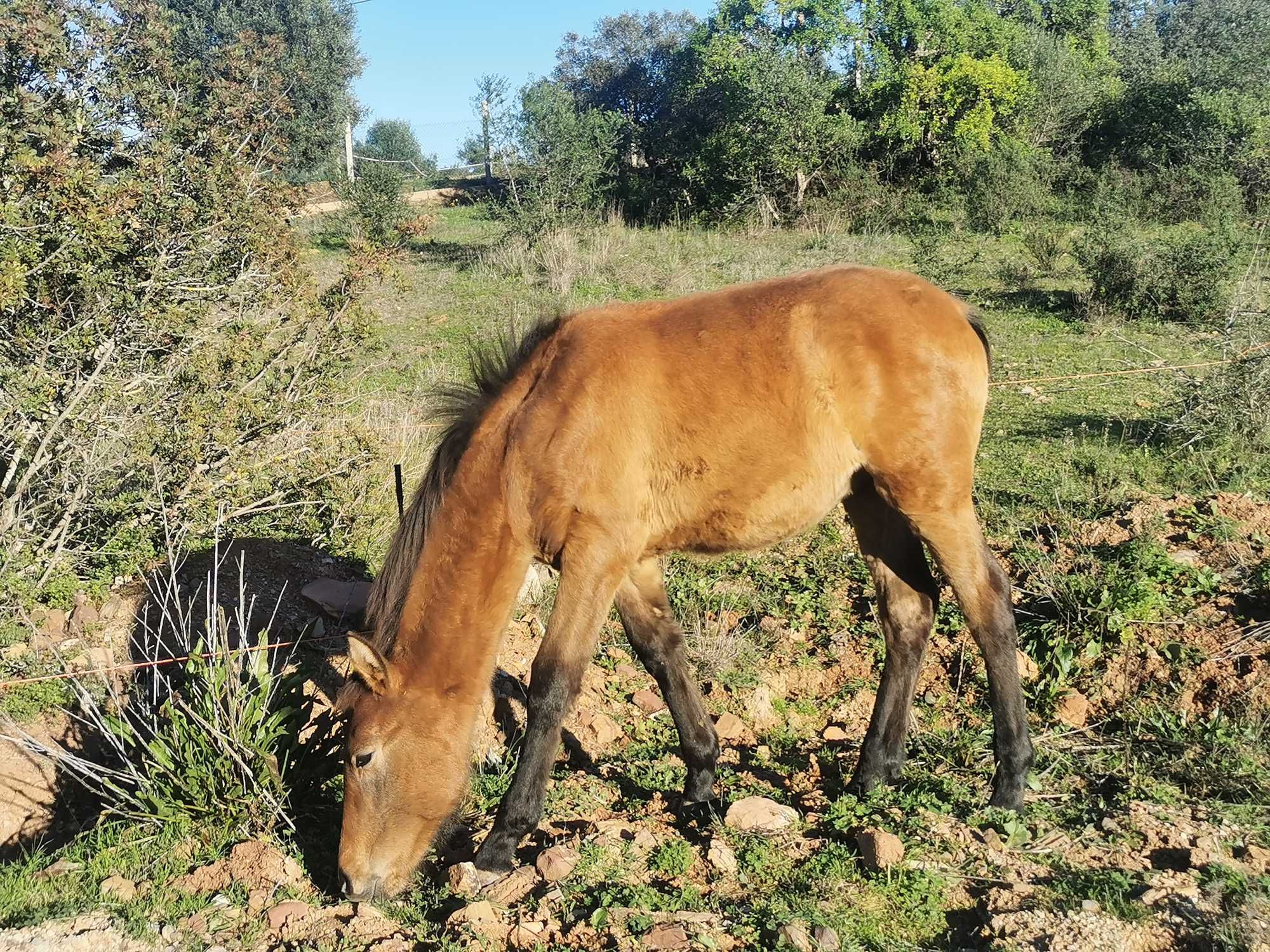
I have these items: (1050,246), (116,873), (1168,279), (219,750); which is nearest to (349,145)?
(1050,246)

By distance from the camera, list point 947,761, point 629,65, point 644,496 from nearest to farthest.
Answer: point 644,496
point 947,761
point 629,65

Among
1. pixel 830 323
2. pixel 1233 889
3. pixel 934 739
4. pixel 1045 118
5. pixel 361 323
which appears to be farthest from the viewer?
pixel 1045 118

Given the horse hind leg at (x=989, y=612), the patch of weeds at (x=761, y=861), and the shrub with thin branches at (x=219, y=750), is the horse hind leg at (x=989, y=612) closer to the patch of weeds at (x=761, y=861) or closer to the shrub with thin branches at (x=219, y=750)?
the patch of weeds at (x=761, y=861)

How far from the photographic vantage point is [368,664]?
133 inches

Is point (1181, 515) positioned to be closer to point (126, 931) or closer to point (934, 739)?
point (934, 739)

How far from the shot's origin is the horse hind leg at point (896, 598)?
4.24 metres

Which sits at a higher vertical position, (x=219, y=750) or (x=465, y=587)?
(x=465, y=587)

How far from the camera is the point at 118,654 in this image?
5051mm

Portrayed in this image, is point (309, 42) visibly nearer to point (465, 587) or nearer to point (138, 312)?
point (138, 312)

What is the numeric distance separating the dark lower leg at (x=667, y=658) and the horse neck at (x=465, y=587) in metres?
0.71

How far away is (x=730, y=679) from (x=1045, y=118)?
2285 centimetres

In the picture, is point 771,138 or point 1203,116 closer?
point 1203,116

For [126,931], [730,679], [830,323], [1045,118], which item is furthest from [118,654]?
[1045,118]

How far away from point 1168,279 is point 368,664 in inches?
462
